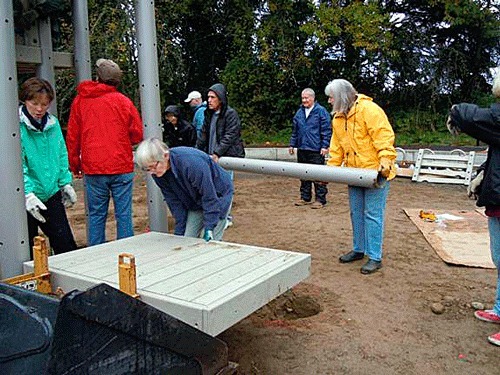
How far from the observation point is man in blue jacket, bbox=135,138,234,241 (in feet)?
10.4

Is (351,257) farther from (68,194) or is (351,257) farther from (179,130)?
(179,130)

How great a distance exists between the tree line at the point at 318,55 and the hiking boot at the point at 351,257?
9962 millimetres

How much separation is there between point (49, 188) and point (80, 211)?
3.89 m

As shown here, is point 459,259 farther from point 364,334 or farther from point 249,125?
point 249,125

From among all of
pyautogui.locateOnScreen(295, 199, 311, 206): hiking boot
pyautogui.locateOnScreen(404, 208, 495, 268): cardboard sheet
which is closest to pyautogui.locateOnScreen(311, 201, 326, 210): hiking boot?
pyautogui.locateOnScreen(295, 199, 311, 206): hiking boot

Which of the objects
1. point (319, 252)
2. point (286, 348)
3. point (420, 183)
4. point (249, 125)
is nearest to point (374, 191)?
point (319, 252)

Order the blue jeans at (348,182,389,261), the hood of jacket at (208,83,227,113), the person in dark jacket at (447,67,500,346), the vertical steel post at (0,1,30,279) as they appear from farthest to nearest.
→ the hood of jacket at (208,83,227,113) → the blue jeans at (348,182,389,261) → the person in dark jacket at (447,67,500,346) → the vertical steel post at (0,1,30,279)

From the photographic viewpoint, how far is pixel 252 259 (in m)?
2.88

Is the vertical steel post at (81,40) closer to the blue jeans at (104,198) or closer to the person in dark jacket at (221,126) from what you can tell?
the blue jeans at (104,198)

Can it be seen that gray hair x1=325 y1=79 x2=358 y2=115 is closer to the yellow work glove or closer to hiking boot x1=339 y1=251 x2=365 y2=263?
the yellow work glove

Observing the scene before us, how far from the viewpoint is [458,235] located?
544cm

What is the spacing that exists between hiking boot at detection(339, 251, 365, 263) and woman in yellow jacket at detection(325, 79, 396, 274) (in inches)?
6.5

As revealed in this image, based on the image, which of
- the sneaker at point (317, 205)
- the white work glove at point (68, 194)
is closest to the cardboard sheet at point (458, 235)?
the sneaker at point (317, 205)

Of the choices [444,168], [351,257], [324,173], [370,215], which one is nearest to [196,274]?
[324,173]
